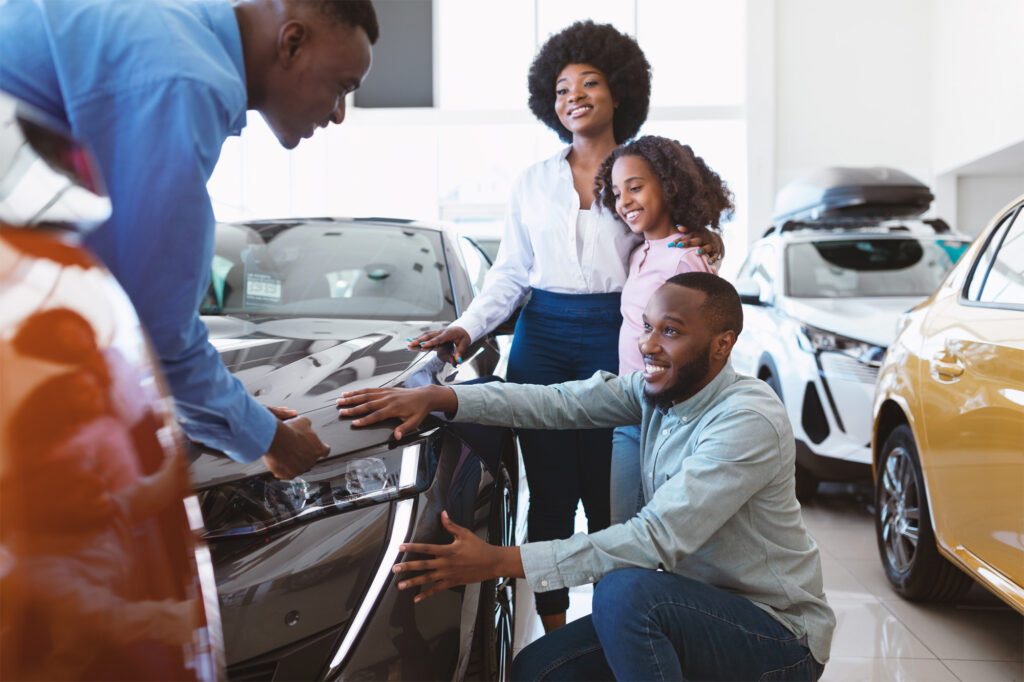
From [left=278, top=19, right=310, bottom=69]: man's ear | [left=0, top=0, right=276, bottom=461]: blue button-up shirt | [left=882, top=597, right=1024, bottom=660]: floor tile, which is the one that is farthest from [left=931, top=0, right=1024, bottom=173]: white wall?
[left=0, top=0, right=276, bottom=461]: blue button-up shirt

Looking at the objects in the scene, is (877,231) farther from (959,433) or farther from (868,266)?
(959,433)

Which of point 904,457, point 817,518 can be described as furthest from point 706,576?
point 817,518

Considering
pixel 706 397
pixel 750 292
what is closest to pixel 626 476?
pixel 706 397

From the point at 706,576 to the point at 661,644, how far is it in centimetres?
22

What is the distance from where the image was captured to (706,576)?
1713mm

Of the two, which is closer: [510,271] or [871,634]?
[510,271]

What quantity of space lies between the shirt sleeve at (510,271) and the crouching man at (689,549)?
0.57 m

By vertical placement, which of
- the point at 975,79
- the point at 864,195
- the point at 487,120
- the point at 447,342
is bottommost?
the point at 447,342

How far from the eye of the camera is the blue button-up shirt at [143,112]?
3.18 feet

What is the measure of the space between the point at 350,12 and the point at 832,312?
370 centimetres

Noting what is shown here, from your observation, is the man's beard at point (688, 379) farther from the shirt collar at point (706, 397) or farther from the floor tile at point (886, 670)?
the floor tile at point (886, 670)

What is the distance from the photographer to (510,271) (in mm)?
2486

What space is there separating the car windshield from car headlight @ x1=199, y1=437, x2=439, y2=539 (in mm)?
1046

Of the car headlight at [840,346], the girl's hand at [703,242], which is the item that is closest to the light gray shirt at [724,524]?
the girl's hand at [703,242]
